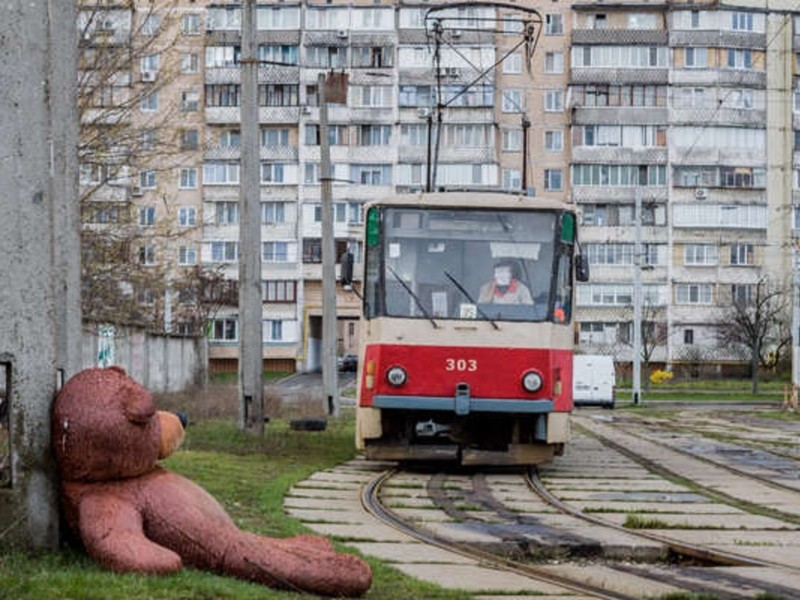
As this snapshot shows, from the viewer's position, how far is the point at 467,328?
667 inches

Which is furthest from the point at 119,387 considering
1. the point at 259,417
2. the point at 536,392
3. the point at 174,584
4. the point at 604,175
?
the point at 604,175

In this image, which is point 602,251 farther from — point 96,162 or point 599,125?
point 96,162

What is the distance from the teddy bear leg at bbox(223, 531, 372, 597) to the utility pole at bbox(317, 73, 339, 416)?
2396cm

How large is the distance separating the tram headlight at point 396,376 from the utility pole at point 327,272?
1473 centimetres

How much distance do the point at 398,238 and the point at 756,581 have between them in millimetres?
9225

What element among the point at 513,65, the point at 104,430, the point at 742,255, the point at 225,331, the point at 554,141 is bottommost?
the point at 225,331

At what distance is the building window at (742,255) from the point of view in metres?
80.1

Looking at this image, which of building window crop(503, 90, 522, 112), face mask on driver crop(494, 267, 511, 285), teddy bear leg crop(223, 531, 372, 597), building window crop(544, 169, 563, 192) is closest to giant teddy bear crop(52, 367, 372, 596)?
teddy bear leg crop(223, 531, 372, 597)

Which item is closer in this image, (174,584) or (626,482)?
(174,584)

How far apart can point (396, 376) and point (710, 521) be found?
204 inches

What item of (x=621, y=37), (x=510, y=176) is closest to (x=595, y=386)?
(x=510, y=176)

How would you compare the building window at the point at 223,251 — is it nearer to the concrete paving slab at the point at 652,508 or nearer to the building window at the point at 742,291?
the building window at the point at 742,291

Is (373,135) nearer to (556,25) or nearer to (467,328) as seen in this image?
(556,25)

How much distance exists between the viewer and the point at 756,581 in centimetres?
885
